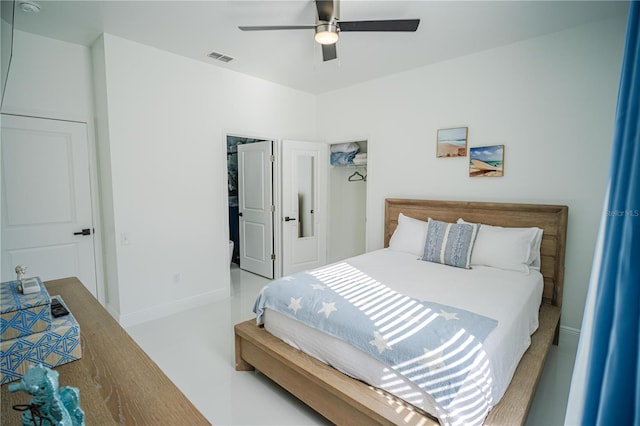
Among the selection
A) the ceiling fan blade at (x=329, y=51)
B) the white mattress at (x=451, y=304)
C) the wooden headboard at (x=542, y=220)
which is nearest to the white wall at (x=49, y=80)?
the ceiling fan blade at (x=329, y=51)

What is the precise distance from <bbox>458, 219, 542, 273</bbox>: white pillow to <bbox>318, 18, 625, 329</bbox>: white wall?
0.35 metres

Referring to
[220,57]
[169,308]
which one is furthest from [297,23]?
[169,308]

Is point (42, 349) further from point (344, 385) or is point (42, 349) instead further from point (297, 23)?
point (297, 23)

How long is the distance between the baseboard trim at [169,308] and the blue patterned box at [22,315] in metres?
2.45

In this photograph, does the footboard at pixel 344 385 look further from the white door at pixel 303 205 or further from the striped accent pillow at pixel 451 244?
the white door at pixel 303 205

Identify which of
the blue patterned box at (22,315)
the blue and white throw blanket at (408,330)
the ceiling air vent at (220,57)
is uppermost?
the ceiling air vent at (220,57)

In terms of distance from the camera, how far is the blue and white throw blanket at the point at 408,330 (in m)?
1.43

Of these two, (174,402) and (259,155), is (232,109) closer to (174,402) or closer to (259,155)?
(259,155)

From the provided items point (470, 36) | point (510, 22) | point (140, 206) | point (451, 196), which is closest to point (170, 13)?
point (140, 206)

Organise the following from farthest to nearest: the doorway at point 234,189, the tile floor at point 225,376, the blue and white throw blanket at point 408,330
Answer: the doorway at point 234,189, the tile floor at point 225,376, the blue and white throw blanket at point 408,330

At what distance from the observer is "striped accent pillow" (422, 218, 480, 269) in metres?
2.93

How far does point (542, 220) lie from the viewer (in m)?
2.91

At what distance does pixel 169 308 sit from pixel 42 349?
277 centimetres

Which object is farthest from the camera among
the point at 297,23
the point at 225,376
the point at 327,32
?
the point at 297,23
